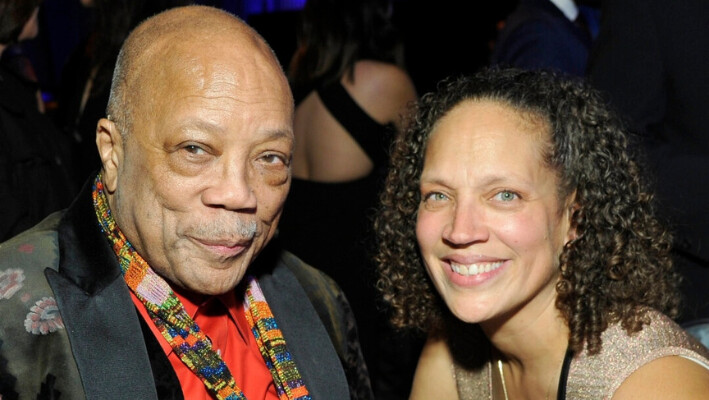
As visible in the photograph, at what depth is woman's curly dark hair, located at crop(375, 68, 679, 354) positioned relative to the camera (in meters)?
2.16

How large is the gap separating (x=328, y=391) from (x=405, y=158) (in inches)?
26.0

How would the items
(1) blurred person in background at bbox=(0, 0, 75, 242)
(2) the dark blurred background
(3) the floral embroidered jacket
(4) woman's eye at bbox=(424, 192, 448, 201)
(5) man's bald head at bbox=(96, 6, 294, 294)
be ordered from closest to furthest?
(3) the floral embroidered jacket
(5) man's bald head at bbox=(96, 6, 294, 294)
(4) woman's eye at bbox=(424, 192, 448, 201)
(1) blurred person in background at bbox=(0, 0, 75, 242)
(2) the dark blurred background

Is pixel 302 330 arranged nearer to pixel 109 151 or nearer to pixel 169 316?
pixel 169 316

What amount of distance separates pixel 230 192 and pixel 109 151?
0.32 metres

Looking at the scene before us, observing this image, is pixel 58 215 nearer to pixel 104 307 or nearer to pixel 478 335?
pixel 104 307

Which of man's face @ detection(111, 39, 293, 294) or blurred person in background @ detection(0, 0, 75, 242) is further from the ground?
man's face @ detection(111, 39, 293, 294)

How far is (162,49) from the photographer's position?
187 centimetres

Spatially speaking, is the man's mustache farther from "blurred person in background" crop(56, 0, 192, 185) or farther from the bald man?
"blurred person in background" crop(56, 0, 192, 185)

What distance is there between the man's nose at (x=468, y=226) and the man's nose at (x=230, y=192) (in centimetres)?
49

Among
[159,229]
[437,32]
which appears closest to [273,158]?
[159,229]

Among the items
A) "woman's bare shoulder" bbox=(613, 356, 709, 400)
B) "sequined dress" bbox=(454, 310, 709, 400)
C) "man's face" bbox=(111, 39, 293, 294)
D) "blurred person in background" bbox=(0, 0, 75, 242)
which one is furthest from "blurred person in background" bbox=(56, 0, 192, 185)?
"woman's bare shoulder" bbox=(613, 356, 709, 400)

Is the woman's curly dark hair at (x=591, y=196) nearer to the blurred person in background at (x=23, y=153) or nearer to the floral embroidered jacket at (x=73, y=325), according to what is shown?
the floral embroidered jacket at (x=73, y=325)

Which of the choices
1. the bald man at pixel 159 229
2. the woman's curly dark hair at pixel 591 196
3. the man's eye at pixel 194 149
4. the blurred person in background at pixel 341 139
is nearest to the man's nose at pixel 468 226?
the woman's curly dark hair at pixel 591 196

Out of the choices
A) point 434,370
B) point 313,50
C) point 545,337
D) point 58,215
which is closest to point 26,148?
point 58,215
